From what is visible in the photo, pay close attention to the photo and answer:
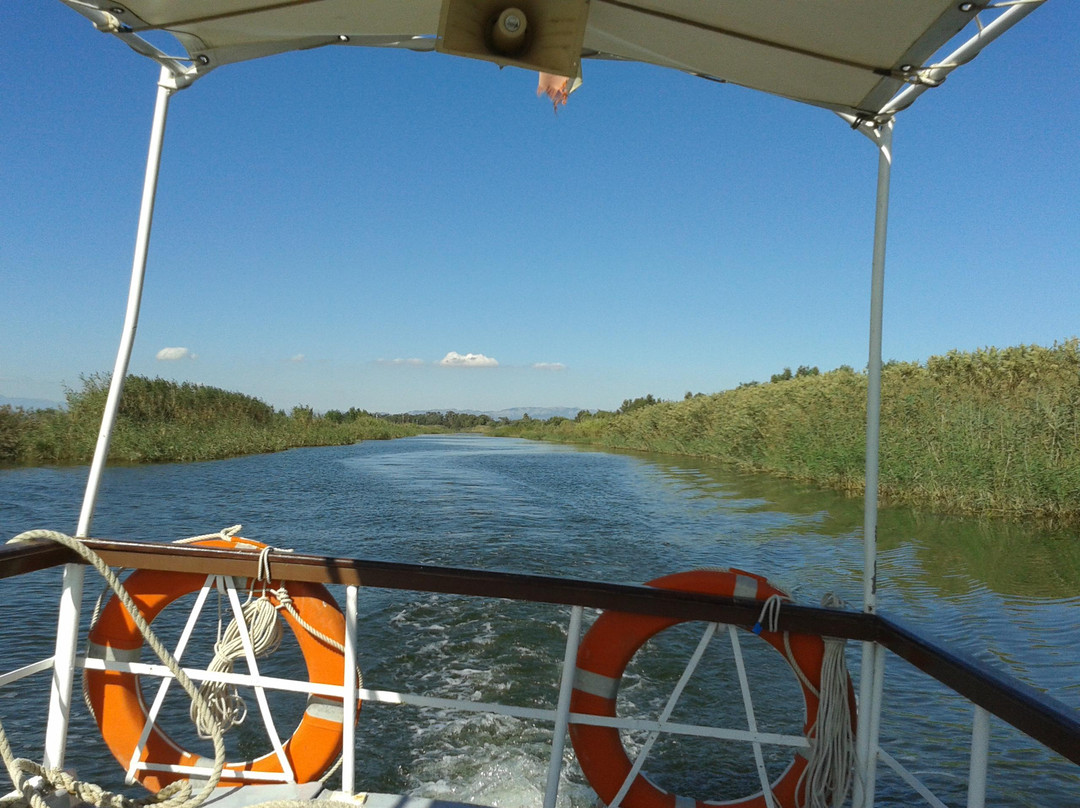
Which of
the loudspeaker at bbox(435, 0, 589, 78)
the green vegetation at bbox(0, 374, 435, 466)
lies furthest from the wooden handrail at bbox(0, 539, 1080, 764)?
the green vegetation at bbox(0, 374, 435, 466)

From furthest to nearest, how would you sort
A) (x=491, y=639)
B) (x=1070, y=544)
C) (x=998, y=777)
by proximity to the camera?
(x=1070, y=544) → (x=491, y=639) → (x=998, y=777)

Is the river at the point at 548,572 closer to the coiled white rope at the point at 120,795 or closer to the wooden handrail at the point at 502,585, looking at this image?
the wooden handrail at the point at 502,585

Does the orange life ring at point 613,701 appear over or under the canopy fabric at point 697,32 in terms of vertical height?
under

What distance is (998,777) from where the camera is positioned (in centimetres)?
255

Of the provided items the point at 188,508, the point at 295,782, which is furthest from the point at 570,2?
the point at 188,508

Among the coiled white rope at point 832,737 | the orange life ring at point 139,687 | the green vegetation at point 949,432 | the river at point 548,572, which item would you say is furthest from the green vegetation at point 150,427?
the coiled white rope at point 832,737

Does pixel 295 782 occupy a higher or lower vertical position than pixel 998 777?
higher

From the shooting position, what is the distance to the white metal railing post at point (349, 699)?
133 centimetres

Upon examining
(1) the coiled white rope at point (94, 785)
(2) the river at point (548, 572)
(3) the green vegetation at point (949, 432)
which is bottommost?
(2) the river at point (548, 572)

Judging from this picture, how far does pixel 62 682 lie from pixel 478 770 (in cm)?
131

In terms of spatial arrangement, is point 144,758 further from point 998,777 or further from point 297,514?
point 297,514

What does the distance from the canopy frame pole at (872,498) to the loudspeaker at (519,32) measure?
0.60 metres

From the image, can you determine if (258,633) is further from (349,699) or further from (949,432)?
(949,432)

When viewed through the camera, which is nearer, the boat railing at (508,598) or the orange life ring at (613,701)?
the boat railing at (508,598)
